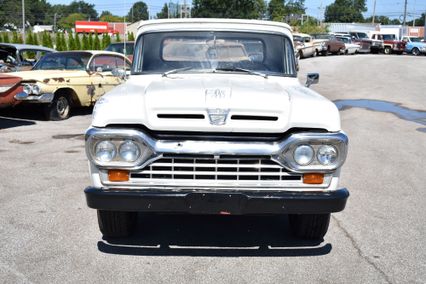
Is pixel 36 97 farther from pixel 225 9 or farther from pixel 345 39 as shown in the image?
pixel 225 9

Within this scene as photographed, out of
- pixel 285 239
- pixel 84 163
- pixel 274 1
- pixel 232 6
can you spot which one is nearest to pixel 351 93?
pixel 84 163

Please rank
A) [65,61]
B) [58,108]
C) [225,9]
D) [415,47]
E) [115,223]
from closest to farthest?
[115,223] < [58,108] < [65,61] < [415,47] < [225,9]

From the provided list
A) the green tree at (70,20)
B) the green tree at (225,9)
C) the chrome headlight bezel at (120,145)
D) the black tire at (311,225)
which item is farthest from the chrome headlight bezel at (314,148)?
the green tree at (70,20)

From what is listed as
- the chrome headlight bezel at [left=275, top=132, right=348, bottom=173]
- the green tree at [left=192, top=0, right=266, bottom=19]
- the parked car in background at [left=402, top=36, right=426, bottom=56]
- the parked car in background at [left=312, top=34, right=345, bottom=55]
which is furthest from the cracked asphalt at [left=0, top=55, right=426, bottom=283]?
the green tree at [left=192, top=0, right=266, bottom=19]

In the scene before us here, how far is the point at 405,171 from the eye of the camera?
24.7 feet

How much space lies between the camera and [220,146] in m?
3.83

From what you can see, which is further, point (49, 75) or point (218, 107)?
point (49, 75)

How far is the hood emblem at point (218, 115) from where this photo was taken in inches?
151

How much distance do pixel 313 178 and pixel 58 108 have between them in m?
8.79

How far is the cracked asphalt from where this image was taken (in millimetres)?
4078

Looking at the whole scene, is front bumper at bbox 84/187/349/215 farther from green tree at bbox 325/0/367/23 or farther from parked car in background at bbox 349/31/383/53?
green tree at bbox 325/0/367/23

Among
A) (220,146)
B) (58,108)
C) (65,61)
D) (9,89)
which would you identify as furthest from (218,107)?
(65,61)

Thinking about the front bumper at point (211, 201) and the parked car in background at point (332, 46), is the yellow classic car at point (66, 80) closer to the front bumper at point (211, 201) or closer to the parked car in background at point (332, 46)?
the front bumper at point (211, 201)

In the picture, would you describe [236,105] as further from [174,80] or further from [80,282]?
[80,282]
